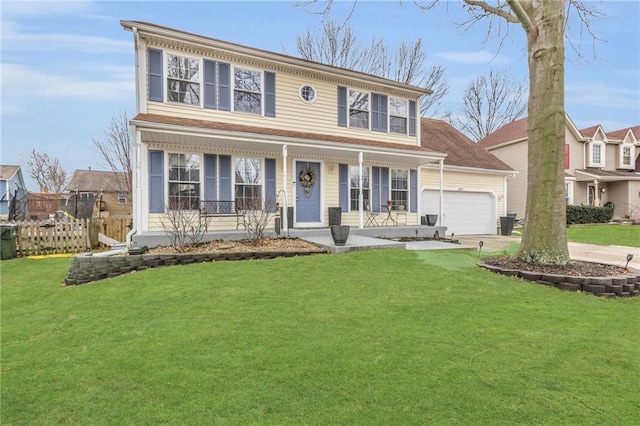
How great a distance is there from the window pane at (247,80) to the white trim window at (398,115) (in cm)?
544

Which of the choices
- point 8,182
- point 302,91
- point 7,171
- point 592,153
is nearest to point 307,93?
point 302,91

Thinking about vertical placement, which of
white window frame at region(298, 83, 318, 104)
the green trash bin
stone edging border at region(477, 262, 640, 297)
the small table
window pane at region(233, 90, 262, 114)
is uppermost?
white window frame at region(298, 83, 318, 104)

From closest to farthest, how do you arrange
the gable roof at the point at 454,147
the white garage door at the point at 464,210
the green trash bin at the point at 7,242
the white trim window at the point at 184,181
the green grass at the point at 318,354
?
the green grass at the point at 318,354, the green trash bin at the point at 7,242, the white trim window at the point at 184,181, the white garage door at the point at 464,210, the gable roof at the point at 454,147

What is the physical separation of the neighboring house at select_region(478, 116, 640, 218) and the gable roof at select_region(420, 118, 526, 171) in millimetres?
4728

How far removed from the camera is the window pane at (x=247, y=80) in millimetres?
10534

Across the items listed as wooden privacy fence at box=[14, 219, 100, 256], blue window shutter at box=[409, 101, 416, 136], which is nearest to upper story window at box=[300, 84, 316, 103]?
blue window shutter at box=[409, 101, 416, 136]

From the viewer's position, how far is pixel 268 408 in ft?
7.54

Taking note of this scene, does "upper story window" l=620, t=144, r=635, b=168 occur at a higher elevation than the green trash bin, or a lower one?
higher

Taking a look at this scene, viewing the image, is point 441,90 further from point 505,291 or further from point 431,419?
point 431,419

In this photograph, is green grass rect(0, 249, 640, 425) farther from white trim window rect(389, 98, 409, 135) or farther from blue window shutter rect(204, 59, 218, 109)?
white trim window rect(389, 98, 409, 135)

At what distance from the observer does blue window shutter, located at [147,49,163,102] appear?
30.5 feet

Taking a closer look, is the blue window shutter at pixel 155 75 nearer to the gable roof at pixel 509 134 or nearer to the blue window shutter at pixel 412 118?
the blue window shutter at pixel 412 118

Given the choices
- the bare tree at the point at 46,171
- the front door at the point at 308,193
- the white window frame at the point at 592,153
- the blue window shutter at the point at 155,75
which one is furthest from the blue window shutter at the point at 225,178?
the bare tree at the point at 46,171

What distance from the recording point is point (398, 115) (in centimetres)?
1343
